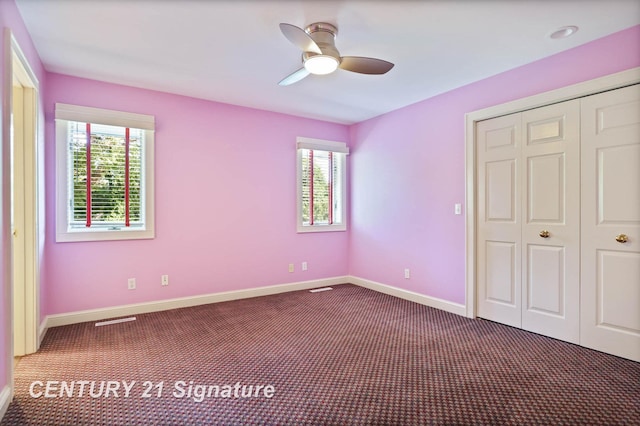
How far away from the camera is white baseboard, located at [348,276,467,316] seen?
383 cm

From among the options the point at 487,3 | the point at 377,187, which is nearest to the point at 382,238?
the point at 377,187

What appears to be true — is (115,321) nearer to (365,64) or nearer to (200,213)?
(200,213)

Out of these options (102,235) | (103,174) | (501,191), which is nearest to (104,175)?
(103,174)

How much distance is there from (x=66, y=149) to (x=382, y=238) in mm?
3815

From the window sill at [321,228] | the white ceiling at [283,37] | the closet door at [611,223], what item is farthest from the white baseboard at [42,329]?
the closet door at [611,223]

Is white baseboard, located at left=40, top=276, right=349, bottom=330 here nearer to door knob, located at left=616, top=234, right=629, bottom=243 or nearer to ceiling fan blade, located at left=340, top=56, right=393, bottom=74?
ceiling fan blade, located at left=340, top=56, right=393, bottom=74

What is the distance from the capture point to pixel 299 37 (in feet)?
7.43

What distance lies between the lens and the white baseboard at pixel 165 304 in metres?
3.41

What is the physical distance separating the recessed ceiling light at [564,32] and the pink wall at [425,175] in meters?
0.32

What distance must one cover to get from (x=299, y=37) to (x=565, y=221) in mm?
2653

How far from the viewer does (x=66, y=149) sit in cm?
343

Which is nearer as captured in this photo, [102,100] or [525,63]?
[525,63]

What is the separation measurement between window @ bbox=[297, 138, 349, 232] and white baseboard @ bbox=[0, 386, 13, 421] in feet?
11.2

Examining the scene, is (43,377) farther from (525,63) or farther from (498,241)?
(525,63)
